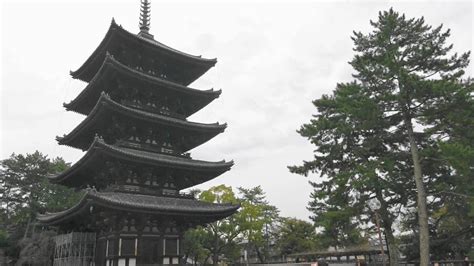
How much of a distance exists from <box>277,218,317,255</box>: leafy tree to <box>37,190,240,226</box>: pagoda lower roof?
3602cm

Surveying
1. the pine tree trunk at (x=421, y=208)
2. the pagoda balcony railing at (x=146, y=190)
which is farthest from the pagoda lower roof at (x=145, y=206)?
the pine tree trunk at (x=421, y=208)

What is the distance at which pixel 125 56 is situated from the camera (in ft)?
81.6

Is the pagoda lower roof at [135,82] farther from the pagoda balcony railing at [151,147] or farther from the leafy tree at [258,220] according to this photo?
the leafy tree at [258,220]

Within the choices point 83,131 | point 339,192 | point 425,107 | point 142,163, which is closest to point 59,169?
point 83,131

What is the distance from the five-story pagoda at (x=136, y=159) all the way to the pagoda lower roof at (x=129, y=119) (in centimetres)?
6

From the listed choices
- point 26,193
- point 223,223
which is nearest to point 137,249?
point 223,223

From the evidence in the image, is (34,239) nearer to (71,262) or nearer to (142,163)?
(71,262)

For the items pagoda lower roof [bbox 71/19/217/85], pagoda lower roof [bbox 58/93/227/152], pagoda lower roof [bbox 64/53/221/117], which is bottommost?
pagoda lower roof [bbox 58/93/227/152]

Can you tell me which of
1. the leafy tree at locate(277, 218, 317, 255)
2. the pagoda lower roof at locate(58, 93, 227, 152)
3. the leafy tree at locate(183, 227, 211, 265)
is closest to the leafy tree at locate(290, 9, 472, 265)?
the pagoda lower roof at locate(58, 93, 227, 152)

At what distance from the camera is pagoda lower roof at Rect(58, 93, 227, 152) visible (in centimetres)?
2080

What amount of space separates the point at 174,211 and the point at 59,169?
3632 cm

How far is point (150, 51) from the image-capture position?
24.8 meters

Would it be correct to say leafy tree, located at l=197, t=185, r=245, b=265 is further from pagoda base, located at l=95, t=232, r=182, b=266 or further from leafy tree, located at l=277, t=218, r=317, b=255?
pagoda base, located at l=95, t=232, r=182, b=266

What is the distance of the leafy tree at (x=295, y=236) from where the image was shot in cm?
5547
